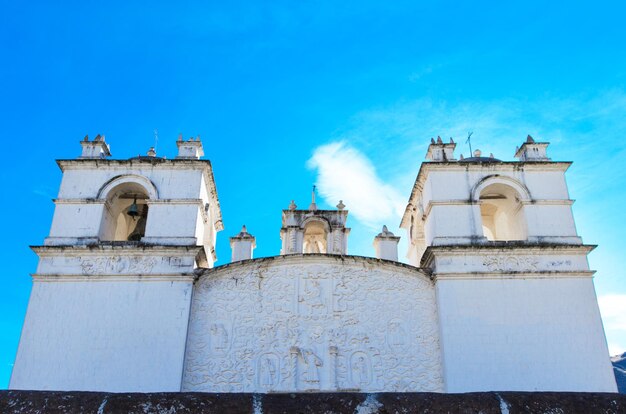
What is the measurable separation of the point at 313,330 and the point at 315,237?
188 inches

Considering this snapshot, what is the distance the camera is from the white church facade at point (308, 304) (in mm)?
14172

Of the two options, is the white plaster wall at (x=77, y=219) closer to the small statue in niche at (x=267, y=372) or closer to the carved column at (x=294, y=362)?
the small statue in niche at (x=267, y=372)

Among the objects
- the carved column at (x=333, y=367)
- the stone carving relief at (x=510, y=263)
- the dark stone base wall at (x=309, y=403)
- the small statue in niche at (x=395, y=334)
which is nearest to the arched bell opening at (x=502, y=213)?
the stone carving relief at (x=510, y=263)

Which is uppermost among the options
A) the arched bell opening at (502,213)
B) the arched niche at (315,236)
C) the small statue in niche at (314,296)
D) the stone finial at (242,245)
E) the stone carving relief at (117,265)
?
the arched bell opening at (502,213)

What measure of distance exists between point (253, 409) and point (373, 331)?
1203cm

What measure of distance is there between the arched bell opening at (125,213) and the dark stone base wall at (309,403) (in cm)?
1402

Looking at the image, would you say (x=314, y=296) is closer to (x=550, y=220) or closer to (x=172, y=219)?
(x=172, y=219)

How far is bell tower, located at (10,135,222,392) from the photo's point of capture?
14.2 metres

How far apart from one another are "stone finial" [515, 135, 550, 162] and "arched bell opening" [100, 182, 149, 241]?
11.2 meters

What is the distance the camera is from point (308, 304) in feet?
48.9

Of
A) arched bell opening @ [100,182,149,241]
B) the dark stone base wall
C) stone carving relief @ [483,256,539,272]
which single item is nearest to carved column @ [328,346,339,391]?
stone carving relief @ [483,256,539,272]

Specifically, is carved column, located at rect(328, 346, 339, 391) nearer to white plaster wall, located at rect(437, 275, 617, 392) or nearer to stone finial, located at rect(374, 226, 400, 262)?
white plaster wall, located at rect(437, 275, 617, 392)

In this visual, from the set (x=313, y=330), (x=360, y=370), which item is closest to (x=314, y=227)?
(x=313, y=330)

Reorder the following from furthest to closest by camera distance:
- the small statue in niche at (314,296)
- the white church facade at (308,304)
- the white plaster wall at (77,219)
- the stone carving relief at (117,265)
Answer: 1. the white plaster wall at (77,219)
2. the stone carving relief at (117,265)
3. the small statue in niche at (314,296)
4. the white church facade at (308,304)
